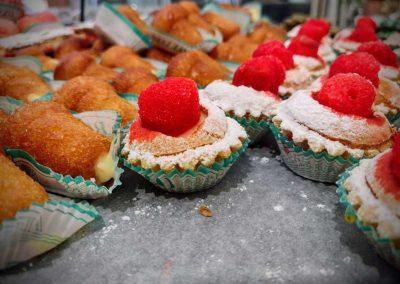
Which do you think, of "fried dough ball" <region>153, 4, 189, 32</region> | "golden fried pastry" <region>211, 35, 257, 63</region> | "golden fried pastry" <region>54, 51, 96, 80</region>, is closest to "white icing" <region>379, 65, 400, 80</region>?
"golden fried pastry" <region>211, 35, 257, 63</region>

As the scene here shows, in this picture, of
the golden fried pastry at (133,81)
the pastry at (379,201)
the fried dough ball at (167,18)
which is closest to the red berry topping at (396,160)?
the pastry at (379,201)

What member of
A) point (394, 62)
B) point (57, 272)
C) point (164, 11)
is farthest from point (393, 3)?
point (57, 272)

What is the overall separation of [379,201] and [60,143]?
3.58ft

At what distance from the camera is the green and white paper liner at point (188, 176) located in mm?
1344

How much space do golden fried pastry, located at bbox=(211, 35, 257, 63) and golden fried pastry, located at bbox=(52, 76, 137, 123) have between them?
1.18m

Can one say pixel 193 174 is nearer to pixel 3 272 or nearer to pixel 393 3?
pixel 3 272

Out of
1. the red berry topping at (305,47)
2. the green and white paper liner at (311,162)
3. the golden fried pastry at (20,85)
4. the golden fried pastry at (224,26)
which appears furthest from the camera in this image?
the golden fried pastry at (224,26)

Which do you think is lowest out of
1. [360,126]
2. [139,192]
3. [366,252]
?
[139,192]

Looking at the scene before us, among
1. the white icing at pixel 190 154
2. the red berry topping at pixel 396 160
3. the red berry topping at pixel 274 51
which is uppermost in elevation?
the red berry topping at pixel 396 160

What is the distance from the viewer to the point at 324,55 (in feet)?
8.75

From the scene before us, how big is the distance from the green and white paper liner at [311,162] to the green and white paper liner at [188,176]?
21 cm

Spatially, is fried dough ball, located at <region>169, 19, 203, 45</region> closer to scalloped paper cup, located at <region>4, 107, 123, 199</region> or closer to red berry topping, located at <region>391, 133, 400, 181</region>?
scalloped paper cup, located at <region>4, 107, 123, 199</region>

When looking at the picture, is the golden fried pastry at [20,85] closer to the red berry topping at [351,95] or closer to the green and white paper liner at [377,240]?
the red berry topping at [351,95]

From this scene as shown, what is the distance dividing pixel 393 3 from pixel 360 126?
343 centimetres
